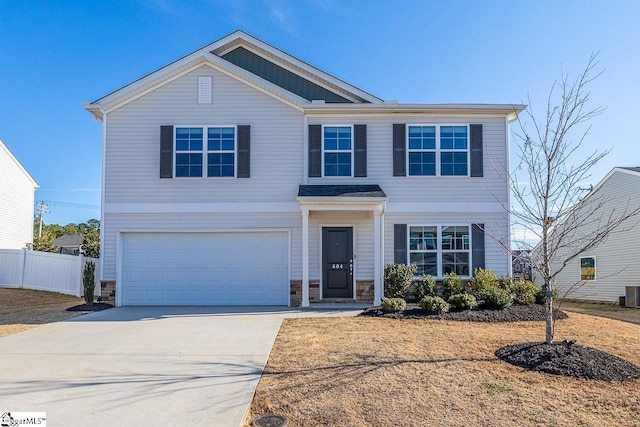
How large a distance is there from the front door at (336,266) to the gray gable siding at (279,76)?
4.10m

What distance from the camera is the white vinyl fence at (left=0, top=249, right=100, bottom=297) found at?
15.5 meters

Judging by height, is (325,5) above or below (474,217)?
above

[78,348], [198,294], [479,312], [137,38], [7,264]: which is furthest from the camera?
[7,264]

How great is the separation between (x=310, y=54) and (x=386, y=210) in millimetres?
5782

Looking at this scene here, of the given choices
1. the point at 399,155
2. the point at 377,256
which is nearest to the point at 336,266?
the point at 377,256

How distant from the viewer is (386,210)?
12.6 meters

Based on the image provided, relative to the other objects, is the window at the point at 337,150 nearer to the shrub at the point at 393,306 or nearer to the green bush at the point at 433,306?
the shrub at the point at 393,306

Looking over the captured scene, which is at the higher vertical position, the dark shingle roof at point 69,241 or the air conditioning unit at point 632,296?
the dark shingle roof at point 69,241

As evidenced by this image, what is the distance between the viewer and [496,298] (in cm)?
1016

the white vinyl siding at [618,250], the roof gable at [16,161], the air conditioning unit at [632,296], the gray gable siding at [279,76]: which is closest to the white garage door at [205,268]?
the gray gable siding at [279,76]

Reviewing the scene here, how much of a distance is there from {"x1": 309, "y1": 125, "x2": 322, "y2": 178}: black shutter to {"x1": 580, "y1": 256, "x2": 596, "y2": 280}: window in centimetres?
1225

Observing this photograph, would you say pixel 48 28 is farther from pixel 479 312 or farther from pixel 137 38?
pixel 479 312

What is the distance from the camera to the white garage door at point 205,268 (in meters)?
12.4

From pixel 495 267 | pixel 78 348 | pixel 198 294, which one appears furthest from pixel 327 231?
pixel 78 348
